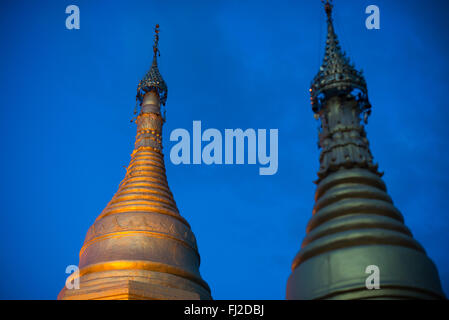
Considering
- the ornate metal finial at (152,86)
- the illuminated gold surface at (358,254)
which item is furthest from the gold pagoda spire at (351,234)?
the ornate metal finial at (152,86)

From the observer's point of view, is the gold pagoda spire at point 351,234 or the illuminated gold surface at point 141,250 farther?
the illuminated gold surface at point 141,250

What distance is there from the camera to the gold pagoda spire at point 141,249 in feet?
37.4

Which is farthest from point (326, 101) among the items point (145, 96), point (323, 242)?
point (145, 96)

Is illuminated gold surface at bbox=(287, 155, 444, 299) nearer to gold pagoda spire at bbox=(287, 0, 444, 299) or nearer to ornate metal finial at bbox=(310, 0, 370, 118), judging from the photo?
gold pagoda spire at bbox=(287, 0, 444, 299)

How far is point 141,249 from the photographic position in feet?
43.0

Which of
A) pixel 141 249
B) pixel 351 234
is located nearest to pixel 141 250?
pixel 141 249

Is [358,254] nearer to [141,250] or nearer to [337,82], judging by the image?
[337,82]

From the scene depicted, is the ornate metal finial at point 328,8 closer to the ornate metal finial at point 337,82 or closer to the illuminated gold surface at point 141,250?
the ornate metal finial at point 337,82

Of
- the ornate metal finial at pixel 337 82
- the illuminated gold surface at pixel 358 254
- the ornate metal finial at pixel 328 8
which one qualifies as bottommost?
the illuminated gold surface at pixel 358 254

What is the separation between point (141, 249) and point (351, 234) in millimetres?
5992
